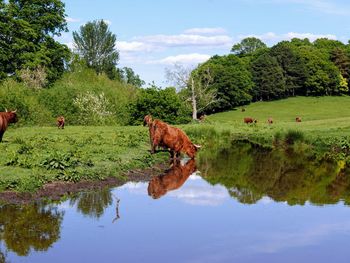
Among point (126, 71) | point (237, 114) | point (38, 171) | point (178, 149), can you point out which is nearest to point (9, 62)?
point (237, 114)

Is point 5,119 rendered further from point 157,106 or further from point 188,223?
point 157,106

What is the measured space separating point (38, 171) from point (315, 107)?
7438 cm

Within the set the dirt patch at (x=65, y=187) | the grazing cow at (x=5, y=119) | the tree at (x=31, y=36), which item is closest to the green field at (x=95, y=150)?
the dirt patch at (x=65, y=187)

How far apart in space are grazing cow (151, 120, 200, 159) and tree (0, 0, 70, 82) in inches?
1433

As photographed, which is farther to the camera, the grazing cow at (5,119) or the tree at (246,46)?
the tree at (246,46)

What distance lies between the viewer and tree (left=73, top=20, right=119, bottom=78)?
9450cm

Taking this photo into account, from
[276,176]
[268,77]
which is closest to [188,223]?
[276,176]

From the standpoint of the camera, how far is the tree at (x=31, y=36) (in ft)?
190

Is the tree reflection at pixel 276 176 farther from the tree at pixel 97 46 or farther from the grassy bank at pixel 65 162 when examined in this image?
the tree at pixel 97 46

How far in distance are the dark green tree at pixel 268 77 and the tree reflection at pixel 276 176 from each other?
213ft

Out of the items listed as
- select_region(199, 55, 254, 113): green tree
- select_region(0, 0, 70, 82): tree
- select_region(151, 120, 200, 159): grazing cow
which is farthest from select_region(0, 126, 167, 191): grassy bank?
select_region(199, 55, 254, 113): green tree

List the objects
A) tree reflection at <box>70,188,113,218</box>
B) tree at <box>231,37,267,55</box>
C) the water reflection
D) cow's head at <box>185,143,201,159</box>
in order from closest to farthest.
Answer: the water reflection → tree reflection at <box>70,188,113,218</box> → cow's head at <box>185,143,201,159</box> → tree at <box>231,37,267,55</box>

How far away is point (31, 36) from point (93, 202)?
48.5 m

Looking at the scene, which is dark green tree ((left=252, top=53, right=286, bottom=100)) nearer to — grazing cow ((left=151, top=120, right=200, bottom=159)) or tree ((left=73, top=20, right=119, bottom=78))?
tree ((left=73, top=20, right=119, bottom=78))
